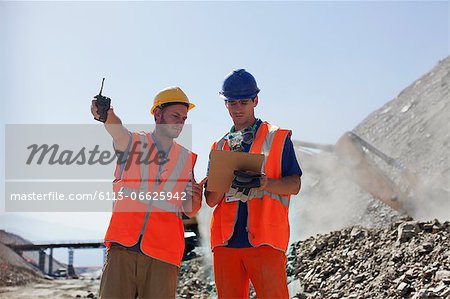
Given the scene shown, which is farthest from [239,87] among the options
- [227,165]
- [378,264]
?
[378,264]

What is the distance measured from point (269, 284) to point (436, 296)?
127 inches

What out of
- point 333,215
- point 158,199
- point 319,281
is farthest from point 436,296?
point 333,215

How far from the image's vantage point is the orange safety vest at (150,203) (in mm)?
3443

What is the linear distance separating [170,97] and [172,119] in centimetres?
15

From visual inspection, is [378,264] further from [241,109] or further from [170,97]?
[170,97]

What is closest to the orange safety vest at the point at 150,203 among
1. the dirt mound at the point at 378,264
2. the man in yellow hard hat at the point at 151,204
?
the man in yellow hard hat at the point at 151,204

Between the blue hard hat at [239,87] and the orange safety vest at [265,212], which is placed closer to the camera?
the orange safety vest at [265,212]

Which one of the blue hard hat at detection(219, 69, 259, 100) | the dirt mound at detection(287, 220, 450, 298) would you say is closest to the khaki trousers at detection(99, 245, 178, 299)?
the blue hard hat at detection(219, 69, 259, 100)

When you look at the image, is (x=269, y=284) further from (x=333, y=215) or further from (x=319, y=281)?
(x=333, y=215)

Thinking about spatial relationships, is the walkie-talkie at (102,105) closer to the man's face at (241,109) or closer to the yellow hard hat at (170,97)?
the yellow hard hat at (170,97)

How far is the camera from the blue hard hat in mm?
3818

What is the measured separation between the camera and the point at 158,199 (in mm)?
3572

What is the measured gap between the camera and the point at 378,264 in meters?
7.93

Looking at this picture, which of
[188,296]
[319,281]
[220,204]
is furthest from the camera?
[188,296]
